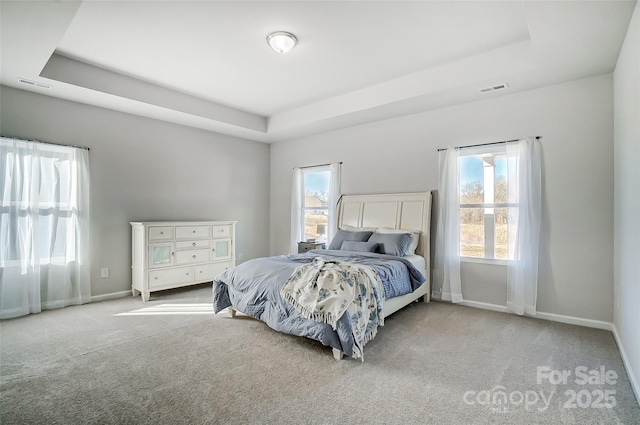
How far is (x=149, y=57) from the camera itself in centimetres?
347

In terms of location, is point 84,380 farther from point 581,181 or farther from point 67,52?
point 581,181

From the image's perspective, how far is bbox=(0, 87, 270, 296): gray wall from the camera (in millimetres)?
3943

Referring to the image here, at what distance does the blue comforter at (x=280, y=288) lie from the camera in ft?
8.52

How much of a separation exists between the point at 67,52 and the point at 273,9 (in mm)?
2417

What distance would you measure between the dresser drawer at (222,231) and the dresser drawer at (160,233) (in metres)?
0.71

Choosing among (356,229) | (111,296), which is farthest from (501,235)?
(111,296)

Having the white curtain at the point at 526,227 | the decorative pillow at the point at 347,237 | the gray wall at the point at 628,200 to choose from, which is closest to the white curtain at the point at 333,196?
the decorative pillow at the point at 347,237

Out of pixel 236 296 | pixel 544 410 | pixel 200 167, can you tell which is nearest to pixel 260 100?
pixel 200 167

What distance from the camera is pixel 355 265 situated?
3117 millimetres

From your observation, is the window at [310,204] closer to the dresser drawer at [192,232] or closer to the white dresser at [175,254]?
the white dresser at [175,254]

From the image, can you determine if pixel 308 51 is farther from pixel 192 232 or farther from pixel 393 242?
pixel 192 232

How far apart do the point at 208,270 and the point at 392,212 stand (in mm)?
2975

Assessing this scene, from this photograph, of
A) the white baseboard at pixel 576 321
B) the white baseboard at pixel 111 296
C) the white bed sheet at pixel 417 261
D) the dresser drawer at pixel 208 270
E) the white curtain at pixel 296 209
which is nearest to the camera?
the white baseboard at pixel 576 321

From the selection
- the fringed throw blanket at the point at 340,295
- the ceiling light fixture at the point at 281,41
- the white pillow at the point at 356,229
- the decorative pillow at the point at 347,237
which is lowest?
the fringed throw blanket at the point at 340,295
